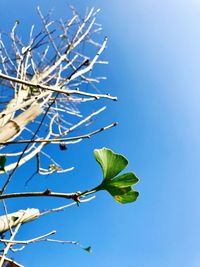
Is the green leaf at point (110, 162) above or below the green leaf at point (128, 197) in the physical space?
above

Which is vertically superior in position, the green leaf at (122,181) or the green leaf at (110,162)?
the green leaf at (110,162)

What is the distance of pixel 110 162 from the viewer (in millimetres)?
490

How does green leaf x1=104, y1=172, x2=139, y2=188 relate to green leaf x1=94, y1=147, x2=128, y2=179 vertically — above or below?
below

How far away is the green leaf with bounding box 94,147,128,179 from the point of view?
48cm

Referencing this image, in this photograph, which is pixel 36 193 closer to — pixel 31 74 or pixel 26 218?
pixel 26 218

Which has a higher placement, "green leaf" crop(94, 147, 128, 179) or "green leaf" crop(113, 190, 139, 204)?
"green leaf" crop(94, 147, 128, 179)

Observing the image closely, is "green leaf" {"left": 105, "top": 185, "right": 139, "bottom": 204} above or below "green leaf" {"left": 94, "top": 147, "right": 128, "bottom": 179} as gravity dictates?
below

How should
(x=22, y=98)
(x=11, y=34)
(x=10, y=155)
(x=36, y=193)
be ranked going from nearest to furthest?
(x=36, y=193) < (x=10, y=155) < (x=22, y=98) < (x=11, y=34)

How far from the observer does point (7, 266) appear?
1423 mm

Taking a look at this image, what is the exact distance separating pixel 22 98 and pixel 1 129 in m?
0.81

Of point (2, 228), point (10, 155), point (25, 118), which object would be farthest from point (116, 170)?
point (10, 155)

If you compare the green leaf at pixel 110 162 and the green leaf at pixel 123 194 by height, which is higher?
the green leaf at pixel 110 162

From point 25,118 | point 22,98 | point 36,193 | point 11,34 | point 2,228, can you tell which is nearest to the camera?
point 36,193

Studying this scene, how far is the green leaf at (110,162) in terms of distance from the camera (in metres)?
0.48
